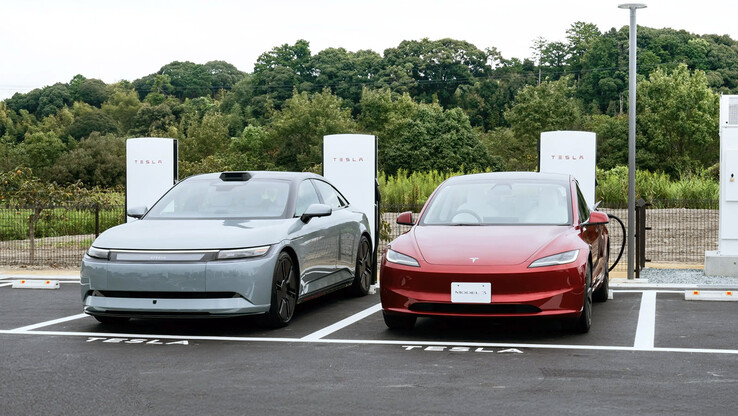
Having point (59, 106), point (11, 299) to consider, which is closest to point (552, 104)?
point (11, 299)

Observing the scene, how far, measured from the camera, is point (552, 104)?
72.4 metres

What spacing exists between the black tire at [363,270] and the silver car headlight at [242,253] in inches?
124

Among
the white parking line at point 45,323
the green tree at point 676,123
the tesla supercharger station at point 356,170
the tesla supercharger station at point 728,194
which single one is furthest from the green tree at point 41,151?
the white parking line at point 45,323

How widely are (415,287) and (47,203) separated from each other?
11627 millimetres

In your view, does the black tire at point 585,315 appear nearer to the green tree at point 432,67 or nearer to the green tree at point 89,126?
the green tree at point 432,67

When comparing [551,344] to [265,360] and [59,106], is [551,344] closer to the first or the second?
[265,360]

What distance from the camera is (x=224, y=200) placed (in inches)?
393

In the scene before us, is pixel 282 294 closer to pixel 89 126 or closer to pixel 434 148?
pixel 434 148

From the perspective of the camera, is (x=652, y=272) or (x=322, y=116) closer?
(x=652, y=272)

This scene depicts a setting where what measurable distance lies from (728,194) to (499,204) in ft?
19.7

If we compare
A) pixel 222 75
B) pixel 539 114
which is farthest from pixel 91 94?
pixel 539 114

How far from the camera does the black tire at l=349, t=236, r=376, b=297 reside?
38.6 ft

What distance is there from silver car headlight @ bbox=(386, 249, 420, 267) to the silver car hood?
3.64 ft

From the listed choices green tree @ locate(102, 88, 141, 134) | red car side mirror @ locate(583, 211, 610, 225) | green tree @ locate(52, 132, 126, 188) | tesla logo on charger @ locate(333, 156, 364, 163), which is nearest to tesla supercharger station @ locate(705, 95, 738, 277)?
red car side mirror @ locate(583, 211, 610, 225)
